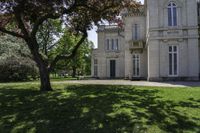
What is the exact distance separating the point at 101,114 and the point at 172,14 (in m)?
17.7

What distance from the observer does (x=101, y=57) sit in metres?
39.1

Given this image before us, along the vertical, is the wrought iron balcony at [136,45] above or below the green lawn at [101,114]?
above

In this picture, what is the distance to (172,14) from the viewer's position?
2461 cm

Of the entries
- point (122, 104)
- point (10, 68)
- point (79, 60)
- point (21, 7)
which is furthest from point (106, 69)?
point (122, 104)

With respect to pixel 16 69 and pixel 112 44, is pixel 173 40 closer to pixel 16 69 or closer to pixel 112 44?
pixel 112 44

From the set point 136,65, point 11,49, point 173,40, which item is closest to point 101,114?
point 173,40

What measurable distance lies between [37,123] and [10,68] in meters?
23.4

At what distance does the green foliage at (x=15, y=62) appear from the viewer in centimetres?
3058

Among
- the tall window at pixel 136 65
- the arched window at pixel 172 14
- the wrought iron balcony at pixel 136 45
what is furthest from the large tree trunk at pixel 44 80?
the tall window at pixel 136 65

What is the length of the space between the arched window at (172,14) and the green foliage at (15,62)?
15.8 meters

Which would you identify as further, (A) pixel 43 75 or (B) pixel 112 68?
(B) pixel 112 68

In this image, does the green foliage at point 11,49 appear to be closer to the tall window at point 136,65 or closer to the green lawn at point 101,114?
the tall window at point 136,65

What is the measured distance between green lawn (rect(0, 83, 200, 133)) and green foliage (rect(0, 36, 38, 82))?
19494 millimetres

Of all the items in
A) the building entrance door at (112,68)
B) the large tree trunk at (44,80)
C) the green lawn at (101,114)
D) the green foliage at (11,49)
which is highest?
the green foliage at (11,49)
